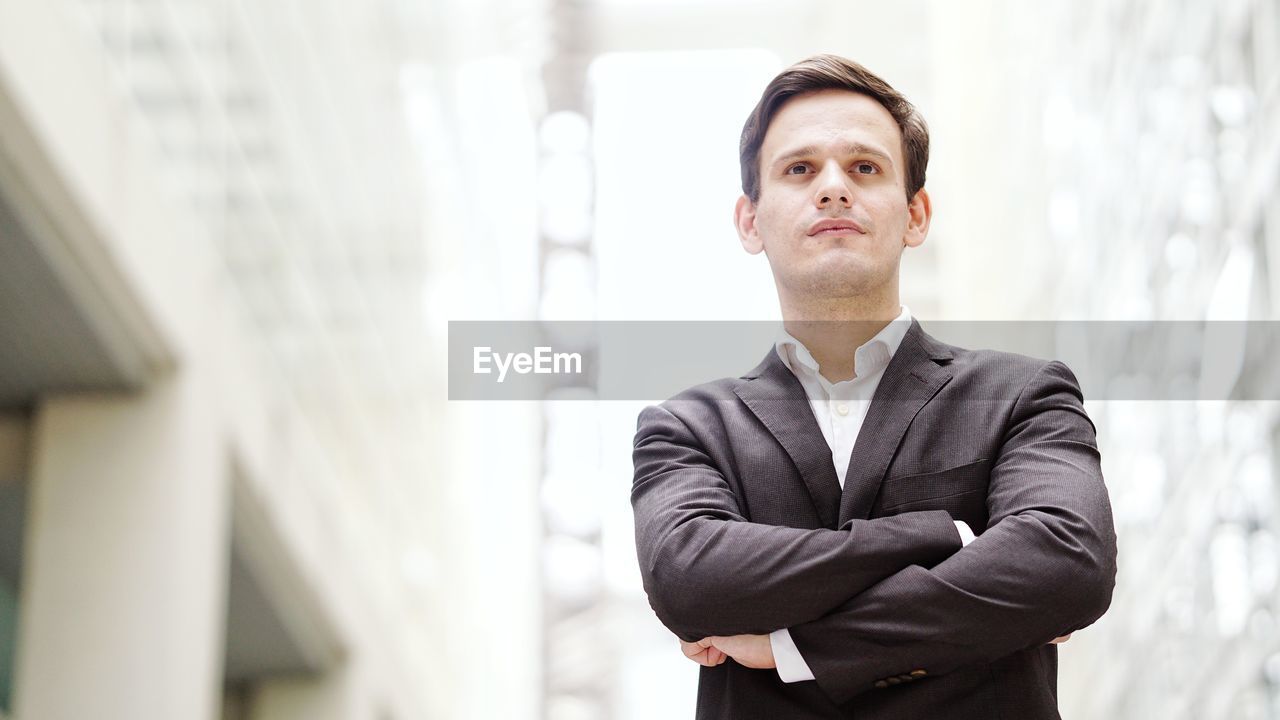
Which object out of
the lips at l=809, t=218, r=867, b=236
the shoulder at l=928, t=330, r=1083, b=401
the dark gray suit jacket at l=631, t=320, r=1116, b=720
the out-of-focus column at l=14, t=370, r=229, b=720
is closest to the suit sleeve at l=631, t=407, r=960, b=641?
the dark gray suit jacket at l=631, t=320, r=1116, b=720

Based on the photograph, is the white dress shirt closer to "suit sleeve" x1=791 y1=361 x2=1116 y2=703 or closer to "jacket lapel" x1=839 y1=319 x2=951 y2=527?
"jacket lapel" x1=839 y1=319 x2=951 y2=527

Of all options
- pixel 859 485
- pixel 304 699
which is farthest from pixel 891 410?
pixel 304 699

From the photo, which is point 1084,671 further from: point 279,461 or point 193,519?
point 193,519

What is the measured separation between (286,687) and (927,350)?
2051 cm

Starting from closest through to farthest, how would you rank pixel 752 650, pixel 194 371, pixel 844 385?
pixel 752 650, pixel 844 385, pixel 194 371

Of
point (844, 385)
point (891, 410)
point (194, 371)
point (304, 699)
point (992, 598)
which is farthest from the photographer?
point (304, 699)

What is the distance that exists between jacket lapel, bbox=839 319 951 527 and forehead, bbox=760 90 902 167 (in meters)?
0.40

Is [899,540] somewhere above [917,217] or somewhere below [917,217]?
below

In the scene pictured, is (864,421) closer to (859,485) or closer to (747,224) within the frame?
(859,485)

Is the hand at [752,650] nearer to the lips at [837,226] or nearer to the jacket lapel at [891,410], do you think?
the jacket lapel at [891,410]

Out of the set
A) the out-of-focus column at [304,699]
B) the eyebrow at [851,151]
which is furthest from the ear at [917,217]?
the out-of-focus column at [304,699]

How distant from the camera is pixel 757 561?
3.34 m

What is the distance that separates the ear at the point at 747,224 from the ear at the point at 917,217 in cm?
31

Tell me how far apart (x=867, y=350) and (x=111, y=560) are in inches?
455
